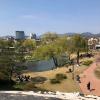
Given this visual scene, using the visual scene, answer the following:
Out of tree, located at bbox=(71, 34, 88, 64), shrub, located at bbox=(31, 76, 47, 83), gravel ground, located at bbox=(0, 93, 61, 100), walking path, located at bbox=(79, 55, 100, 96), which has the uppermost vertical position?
tree, located at bbox=(71, 34, 88, 64)

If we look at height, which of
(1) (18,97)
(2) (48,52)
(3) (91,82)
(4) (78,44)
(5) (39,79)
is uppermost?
(4) (78,44)

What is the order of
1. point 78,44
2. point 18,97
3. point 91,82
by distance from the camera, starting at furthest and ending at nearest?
point 78,44
point 91,82
point 18,97

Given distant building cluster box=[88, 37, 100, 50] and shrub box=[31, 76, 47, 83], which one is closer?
shrub box=[31, 76, 47, 83]

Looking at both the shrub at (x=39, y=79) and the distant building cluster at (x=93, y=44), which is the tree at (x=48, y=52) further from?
the distant building cluster at (x=93, y=44)

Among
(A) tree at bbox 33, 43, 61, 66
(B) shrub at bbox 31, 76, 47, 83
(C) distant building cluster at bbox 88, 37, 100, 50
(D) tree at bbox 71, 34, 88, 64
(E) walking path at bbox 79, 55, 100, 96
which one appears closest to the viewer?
(E) walking path at bbox 79, 55, 100, 96

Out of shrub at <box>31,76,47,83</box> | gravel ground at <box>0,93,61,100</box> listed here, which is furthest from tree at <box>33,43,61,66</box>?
gravel ground at <box>0,93,61,100</box>

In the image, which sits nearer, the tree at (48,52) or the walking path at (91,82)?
the walking path at (91,82)

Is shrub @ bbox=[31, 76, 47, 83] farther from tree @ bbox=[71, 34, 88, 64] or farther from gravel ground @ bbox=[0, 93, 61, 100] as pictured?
tree @ bbox=[71, 34, 88, 64]

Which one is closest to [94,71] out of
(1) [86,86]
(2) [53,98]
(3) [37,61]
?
(1) [86,86]

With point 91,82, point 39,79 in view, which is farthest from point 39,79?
point 91,82

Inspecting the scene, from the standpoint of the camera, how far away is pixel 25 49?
10044 centimetres

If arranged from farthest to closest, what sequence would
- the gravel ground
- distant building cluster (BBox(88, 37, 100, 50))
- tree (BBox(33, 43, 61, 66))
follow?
distant building cluster (BBox(88, 37, 100, 50)), tree (BBox(33, 43, 61, 66)), the gravel ground

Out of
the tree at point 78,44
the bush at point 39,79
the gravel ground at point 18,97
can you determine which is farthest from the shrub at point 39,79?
the tree at point 78,44

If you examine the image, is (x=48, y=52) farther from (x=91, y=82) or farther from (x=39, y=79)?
(x=91, y=82)
